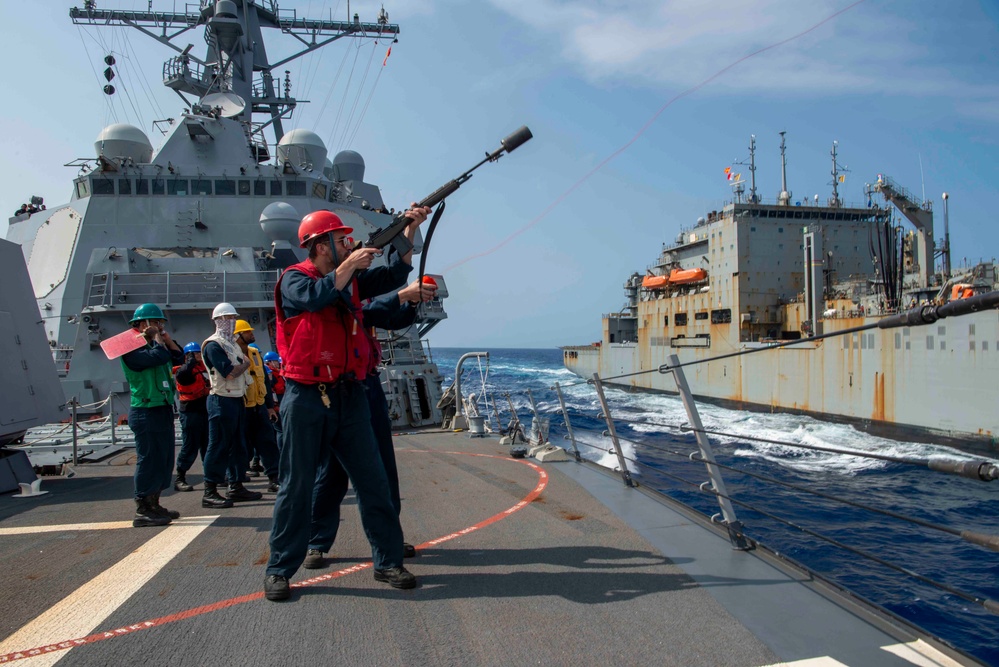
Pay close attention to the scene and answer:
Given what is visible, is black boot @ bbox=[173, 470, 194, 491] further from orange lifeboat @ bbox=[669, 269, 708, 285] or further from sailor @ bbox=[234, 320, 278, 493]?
orange lifeboat @ bbox=[669, 269, 708, 285]

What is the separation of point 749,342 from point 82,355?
30.9 m

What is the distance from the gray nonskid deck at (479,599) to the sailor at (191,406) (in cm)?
141

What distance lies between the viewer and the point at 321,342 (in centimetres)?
310

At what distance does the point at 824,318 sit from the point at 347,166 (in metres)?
22.8

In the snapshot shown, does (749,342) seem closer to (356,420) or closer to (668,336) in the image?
(668,336)

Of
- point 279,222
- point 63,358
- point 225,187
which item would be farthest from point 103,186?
point 279,222

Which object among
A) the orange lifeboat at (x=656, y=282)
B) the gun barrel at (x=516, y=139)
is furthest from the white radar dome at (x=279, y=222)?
the orange lifeboat at (x=656, y=282)

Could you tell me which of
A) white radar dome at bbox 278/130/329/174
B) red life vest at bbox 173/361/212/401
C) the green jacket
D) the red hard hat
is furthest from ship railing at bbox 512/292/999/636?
white radar dome at bbox 278/130/329/174

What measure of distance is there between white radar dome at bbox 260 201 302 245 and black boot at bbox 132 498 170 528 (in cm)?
1252

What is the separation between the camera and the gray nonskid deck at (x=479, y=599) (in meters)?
2.38

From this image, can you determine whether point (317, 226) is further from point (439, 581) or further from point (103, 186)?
point (103, 186)

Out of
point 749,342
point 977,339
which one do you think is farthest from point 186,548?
point 749,342

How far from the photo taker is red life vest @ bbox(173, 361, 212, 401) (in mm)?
5934

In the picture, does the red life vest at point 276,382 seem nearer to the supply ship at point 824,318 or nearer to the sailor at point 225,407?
the sailor at point 225,407
